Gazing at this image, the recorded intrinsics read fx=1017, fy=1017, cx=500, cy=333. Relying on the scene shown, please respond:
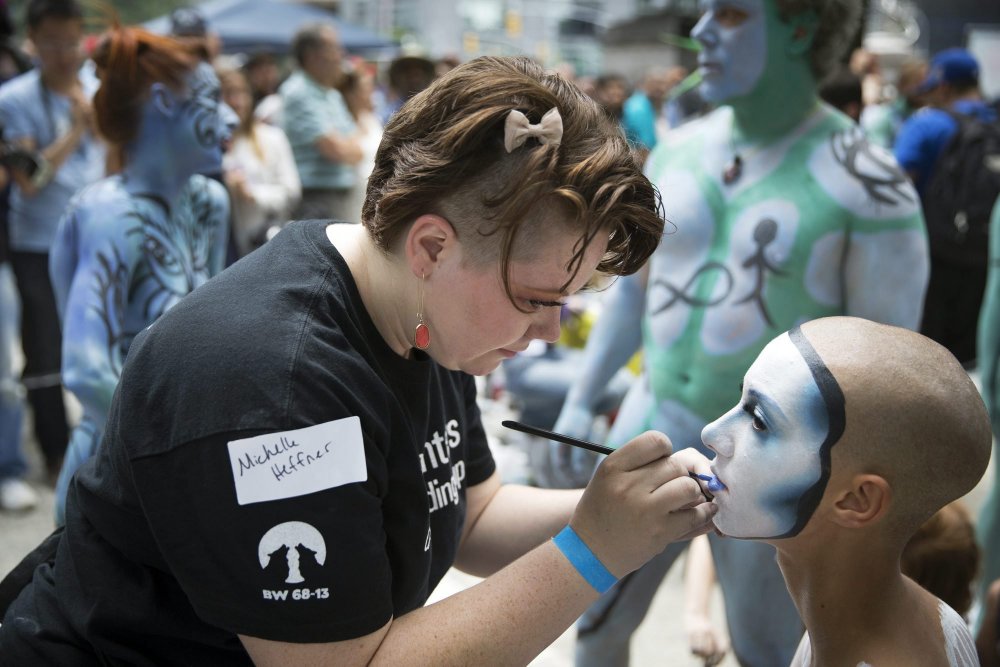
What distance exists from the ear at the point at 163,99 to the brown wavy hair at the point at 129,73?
0.01 m

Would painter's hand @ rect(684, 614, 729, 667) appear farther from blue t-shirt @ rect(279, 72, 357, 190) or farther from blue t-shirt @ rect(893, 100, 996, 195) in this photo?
blue t-shirt @ rect(279, 72, 357, 190)

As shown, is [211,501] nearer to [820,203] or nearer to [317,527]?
[317,527]

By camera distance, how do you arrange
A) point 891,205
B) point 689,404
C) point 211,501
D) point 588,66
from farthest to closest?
point 588,66 < point 689,404 < point 891,205 < point 211,501

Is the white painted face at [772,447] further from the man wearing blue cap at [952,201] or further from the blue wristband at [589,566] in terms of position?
the man wearing blue cap at [952,201]

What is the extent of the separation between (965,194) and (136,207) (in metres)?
4.32

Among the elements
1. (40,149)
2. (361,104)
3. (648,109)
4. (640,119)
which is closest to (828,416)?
(40,149)

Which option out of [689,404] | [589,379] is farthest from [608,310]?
[689,404]

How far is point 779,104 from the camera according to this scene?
241 cm

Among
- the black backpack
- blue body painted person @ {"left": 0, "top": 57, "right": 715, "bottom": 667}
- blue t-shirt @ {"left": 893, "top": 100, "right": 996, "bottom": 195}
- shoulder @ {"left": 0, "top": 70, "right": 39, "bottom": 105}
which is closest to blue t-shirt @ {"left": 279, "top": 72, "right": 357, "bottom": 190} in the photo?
shoulder @ {"left": 0, "top": 70, "right": 39, "bottom": 105}

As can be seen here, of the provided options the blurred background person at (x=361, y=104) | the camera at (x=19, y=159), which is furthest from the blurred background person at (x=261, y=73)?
the camera at (x=19, y=159)

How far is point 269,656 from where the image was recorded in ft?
4.23

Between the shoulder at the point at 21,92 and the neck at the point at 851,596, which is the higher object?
the neck at the point at 851,596

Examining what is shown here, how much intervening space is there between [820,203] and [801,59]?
0.37 m

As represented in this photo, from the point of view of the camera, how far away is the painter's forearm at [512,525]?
5.91ft
